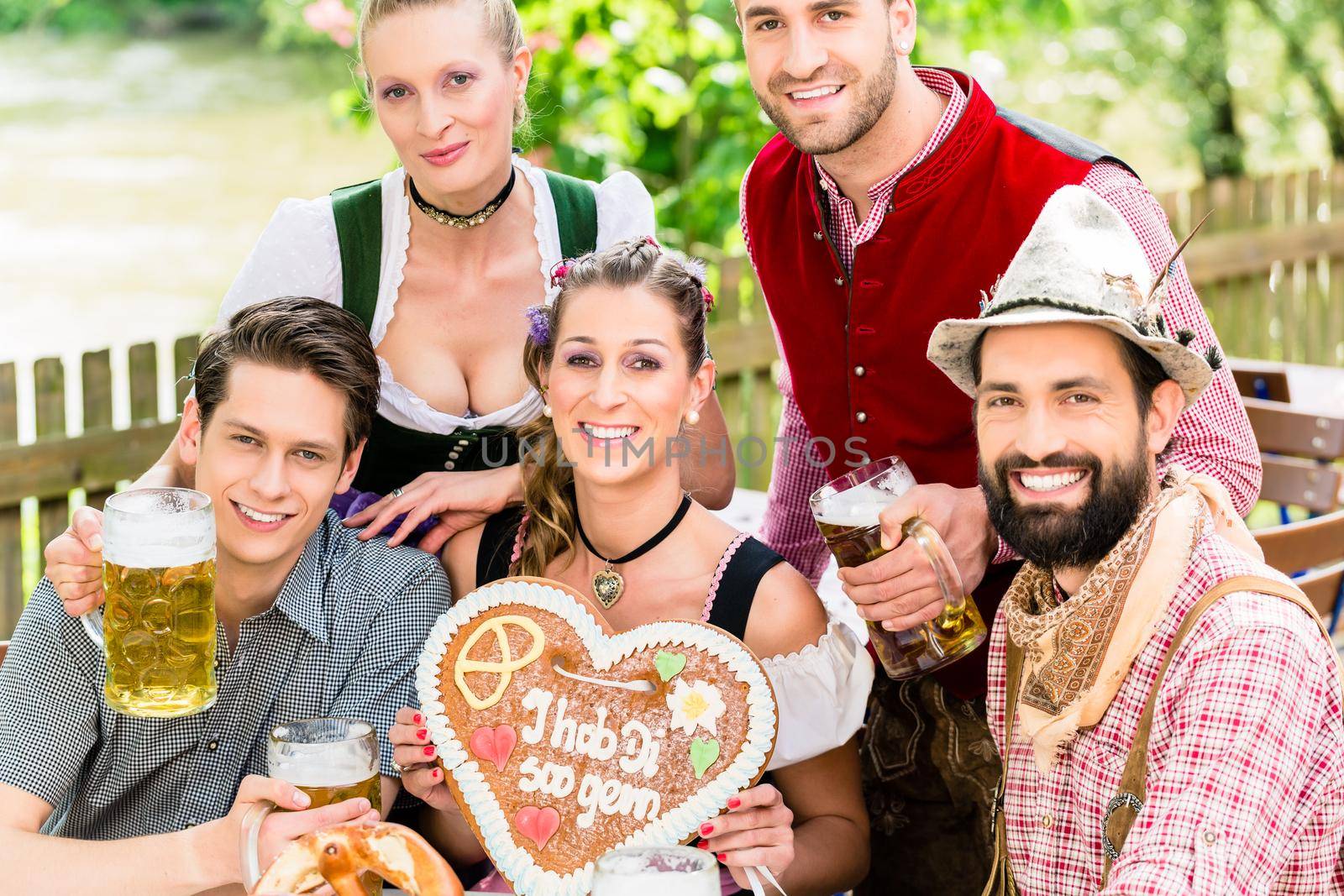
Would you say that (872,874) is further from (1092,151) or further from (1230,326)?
(1230,326)

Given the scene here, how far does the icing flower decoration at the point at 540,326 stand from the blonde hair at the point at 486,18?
1.88 feet

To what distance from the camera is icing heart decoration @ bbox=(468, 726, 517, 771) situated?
2096mm

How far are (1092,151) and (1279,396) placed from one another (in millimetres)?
2405

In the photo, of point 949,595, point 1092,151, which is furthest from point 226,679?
point 1092,151

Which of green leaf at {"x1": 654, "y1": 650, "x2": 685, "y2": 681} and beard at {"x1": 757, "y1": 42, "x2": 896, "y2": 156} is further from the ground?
beard at {"x1": 757, "y1": 42, "x2": 896, "y2": 156}

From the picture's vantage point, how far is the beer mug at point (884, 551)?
223 centimetres

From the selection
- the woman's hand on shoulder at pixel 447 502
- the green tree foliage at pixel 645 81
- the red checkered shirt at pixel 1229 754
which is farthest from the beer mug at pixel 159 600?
the green tree foliage at pixel 645 81

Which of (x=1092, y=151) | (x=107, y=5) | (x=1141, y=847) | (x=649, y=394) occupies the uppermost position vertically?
(x=1092, y=151)

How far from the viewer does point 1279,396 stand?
4711 mm

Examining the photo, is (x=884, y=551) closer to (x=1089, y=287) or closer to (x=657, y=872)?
(x=1089, y=287)

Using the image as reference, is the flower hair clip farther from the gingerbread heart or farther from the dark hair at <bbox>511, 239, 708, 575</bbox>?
the gingerbread heart

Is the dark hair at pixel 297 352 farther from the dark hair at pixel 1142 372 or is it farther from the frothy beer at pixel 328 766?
the dark hair at pixel 1142 372

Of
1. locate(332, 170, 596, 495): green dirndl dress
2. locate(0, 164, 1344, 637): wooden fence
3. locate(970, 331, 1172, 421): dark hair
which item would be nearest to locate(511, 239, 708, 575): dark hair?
locate(332, 170, 596, 495): green dirndl dress

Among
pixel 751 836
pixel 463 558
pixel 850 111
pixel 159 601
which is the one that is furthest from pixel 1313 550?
pixel 159 601
